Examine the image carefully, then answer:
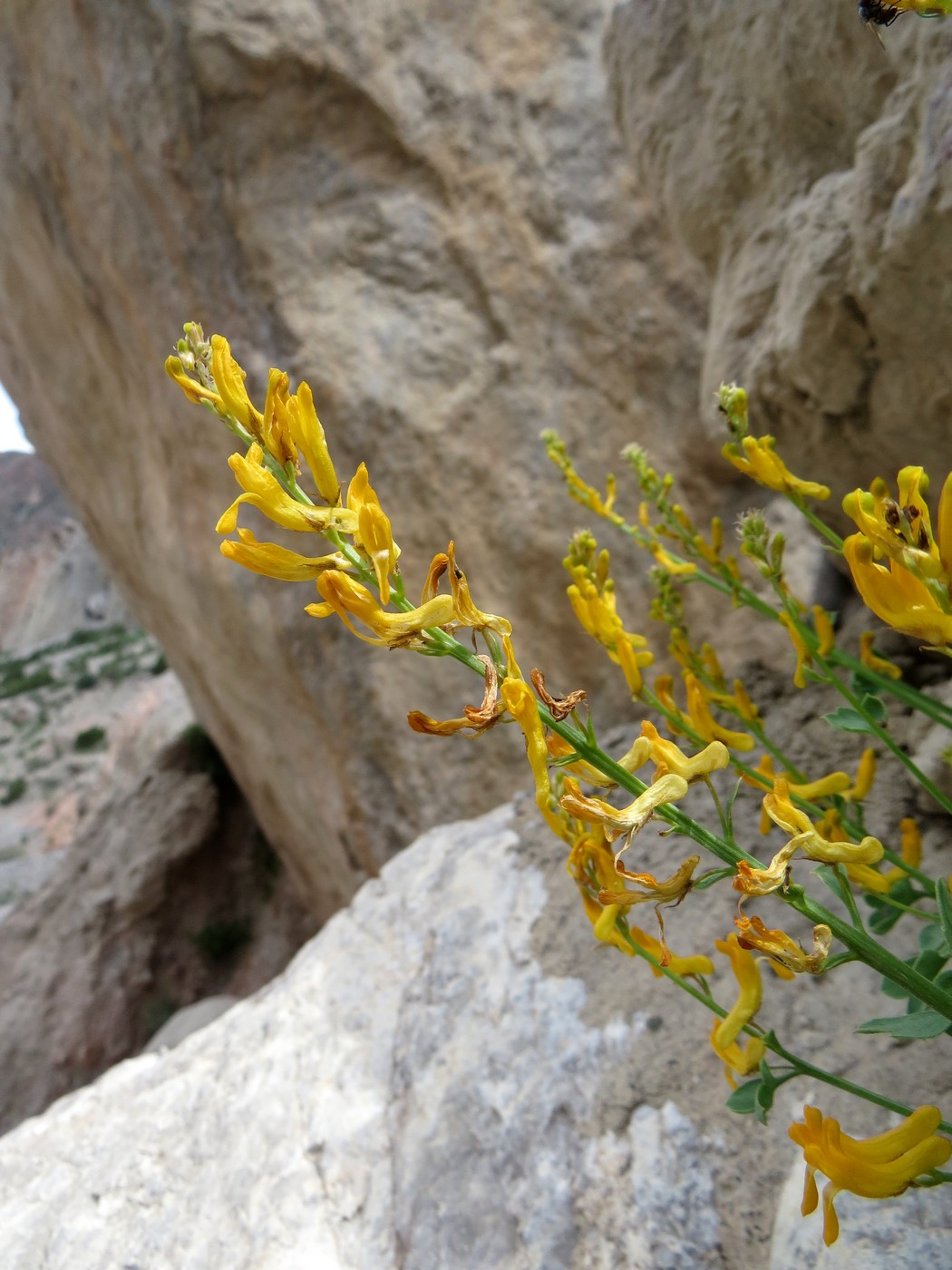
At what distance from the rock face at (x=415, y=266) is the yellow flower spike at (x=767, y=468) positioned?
1230 millimetres

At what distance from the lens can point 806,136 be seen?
100 cm

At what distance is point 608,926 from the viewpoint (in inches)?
19.1

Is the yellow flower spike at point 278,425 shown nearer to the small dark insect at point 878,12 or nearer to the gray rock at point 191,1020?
the small dark insect at point 878,12

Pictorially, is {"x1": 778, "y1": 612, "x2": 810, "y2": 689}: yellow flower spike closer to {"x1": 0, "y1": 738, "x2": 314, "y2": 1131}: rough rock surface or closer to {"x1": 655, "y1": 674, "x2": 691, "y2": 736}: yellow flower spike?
{"x1": 655, "y1": 674, "x2": 691, "y2": 736}: yellow flower spike

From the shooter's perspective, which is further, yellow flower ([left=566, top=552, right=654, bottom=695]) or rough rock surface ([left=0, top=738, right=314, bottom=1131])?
rough rock surface ([left=0, top=738, right=314, bottom=1131])

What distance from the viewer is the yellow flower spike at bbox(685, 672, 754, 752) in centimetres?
63

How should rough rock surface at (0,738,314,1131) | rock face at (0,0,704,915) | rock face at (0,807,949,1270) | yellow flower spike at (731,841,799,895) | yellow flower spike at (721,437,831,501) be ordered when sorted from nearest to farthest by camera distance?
yellow flower spike at (731,841,799,895), yellow flower spike at (721,437,831,501), rock face at (0,807,949,1270), rock face at (0,0,704,915), rough rock surface at (0,738,314,1131)

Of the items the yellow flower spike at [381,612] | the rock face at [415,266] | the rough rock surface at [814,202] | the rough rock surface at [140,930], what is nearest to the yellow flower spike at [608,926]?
the yellow flower spike at [381,612]

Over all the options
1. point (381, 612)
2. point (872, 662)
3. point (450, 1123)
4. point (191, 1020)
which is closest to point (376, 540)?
point (381, 612)

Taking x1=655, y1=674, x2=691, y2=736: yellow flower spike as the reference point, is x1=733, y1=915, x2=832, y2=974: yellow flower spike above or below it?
above

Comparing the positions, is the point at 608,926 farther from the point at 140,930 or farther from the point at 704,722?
the point at 140,930

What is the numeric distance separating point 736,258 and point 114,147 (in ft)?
5.52

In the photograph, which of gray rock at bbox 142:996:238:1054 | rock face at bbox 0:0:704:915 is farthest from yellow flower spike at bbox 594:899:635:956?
gray rock at bbox 142:996:238:1054

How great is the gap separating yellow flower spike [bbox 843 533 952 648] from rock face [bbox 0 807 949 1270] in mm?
432
